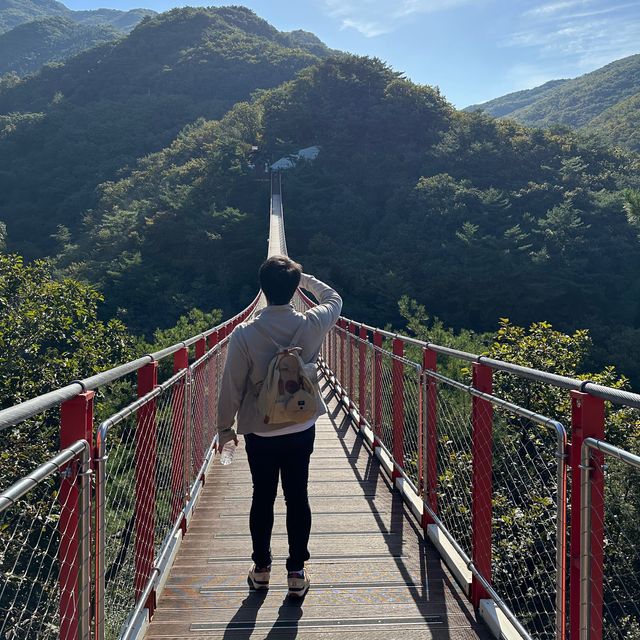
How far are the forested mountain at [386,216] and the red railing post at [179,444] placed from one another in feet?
86.0

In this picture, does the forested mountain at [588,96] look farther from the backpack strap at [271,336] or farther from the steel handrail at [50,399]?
the steel handrail at [50,399]

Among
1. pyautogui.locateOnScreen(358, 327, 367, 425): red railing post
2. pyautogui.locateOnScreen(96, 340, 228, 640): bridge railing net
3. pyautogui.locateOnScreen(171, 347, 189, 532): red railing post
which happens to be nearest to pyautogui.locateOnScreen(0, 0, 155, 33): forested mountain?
pyautogui.locateOnScreen(358, 327, 367, 425): red railing post

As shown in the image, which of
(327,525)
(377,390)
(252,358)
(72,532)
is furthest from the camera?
(377,390)

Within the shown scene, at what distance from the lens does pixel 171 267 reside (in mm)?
41000

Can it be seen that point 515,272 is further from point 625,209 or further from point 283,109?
point 283,109

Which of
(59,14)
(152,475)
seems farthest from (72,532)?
(59,14)

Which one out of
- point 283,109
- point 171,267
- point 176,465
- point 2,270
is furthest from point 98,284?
point 176,465

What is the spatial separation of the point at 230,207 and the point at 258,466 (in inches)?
1668

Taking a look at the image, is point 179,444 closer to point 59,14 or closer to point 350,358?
point 350,358

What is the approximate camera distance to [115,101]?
7575cm

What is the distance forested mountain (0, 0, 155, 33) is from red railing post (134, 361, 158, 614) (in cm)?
17624

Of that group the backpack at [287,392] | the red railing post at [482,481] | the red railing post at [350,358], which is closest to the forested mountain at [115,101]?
the red railing post at [350,358]

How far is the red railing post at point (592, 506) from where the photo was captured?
164cm

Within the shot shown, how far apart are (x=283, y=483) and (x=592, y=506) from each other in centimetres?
129
